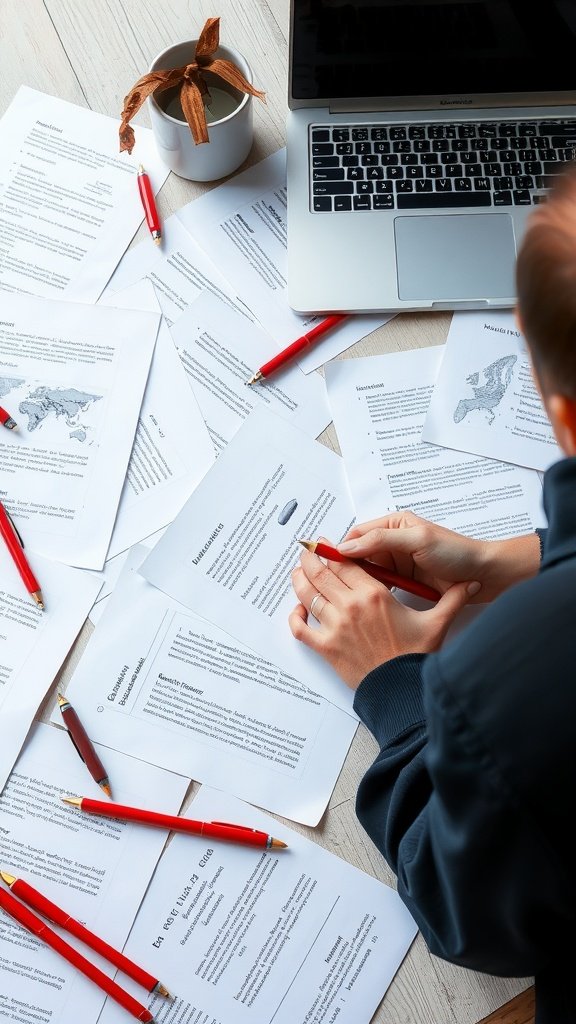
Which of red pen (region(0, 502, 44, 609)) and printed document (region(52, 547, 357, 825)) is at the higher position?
red pen (region(0, 502, 44, 609))

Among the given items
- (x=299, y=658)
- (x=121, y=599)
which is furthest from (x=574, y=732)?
(x=121, y=599)

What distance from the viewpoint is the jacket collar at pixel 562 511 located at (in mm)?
621

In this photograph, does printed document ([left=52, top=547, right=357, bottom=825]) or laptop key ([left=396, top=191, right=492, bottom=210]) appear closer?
printed document ([left=52, top=547, right=357, bottom=825])

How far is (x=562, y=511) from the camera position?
24.6 inches

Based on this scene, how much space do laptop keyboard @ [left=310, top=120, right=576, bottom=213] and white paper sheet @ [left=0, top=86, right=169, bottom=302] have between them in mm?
196

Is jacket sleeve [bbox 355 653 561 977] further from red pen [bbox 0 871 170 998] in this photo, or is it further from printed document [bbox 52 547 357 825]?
red pen [bbox 0 871 170 998]

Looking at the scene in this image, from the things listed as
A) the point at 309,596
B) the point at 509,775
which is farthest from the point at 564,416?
the point at 309,596

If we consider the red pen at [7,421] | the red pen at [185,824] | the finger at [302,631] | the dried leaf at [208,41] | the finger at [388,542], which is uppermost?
the dried leaf at [208,41]

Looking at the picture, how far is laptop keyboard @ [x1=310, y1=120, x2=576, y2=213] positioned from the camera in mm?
919

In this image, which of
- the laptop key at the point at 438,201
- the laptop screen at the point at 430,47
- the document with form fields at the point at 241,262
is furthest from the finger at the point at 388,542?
the laptop screen at the point at 430,47

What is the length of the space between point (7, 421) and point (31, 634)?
0.22 meters

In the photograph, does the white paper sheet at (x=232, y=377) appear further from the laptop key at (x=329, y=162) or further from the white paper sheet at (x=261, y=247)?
the laptop key at (x=329, y=162)

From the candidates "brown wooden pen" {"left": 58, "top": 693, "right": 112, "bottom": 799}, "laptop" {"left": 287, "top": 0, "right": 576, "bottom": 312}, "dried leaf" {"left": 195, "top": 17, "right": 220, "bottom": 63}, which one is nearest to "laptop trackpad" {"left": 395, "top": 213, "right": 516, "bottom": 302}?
"laptop" {"left": 287, "top": 0, "right": 576, "bottom": 312}

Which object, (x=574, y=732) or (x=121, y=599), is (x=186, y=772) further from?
(x=574, y=732)
